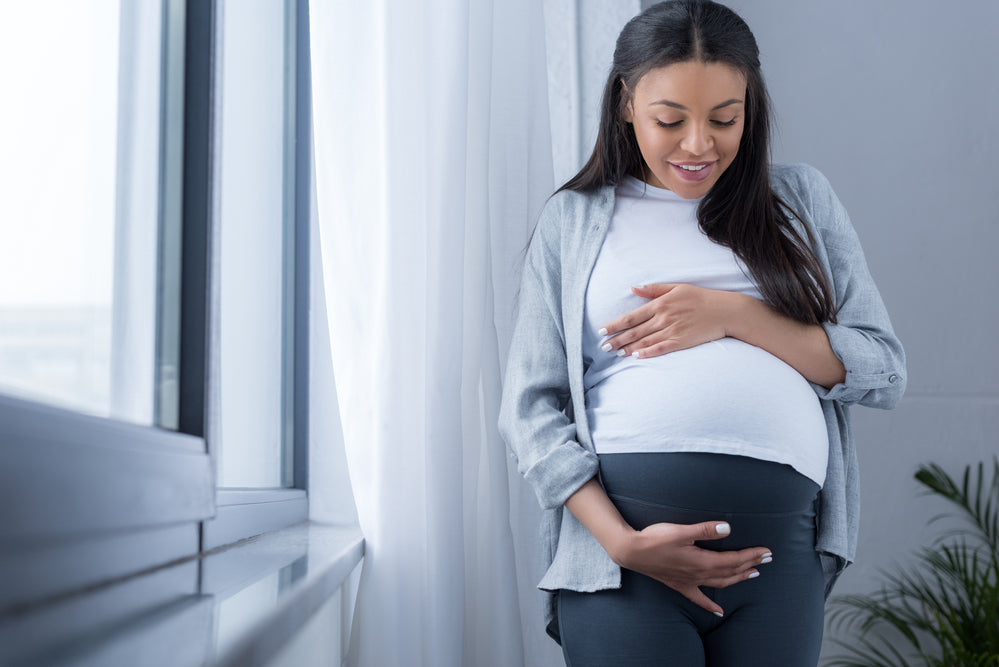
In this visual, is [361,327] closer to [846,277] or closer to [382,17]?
[382,17]

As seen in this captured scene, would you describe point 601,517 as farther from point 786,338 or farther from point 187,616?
point 187,616

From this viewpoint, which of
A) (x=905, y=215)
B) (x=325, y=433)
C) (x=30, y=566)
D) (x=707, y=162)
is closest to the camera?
(x=30, y=566)

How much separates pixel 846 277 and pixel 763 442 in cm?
32

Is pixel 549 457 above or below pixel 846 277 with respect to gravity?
below

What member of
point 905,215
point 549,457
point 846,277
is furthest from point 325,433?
point 905,215

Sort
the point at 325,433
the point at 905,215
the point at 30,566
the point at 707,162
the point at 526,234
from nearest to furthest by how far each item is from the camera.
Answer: the point at 30,566 → the point at 707,162 → the point at 325,433 → the point at 526,234 → the point at 905,215

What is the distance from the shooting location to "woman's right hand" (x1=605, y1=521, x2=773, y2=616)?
0.90 meters

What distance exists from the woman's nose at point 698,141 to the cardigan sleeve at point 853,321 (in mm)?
228

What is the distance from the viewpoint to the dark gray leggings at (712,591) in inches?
36.9

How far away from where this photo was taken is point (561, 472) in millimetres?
985

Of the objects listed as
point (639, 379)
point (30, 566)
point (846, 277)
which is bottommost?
point (30, 566)

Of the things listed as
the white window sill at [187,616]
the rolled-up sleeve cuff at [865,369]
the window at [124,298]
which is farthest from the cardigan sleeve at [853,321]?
the window at [124,298]

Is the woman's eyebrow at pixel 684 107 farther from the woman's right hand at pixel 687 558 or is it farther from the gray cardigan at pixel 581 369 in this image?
the woman's right hand at pixel 687 558

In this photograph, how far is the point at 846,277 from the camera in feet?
3.68
